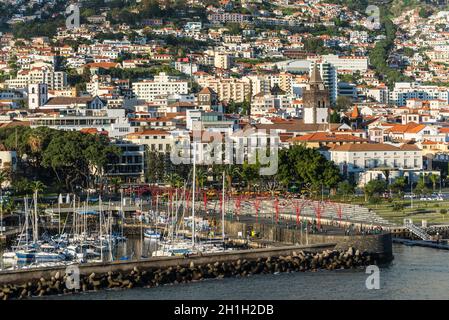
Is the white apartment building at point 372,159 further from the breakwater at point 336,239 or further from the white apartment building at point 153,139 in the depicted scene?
the breakwater at point 336,239

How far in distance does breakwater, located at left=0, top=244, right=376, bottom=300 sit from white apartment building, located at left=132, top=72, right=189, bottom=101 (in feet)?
201

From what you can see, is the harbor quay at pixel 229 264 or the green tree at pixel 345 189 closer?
the harbor quay at pixel 229 264

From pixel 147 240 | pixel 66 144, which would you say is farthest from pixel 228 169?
pixel 147 240

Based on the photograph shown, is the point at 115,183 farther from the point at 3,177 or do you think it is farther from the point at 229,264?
the point at 229,264

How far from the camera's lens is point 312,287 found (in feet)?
114

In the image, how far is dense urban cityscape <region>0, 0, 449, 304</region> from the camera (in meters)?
38.2

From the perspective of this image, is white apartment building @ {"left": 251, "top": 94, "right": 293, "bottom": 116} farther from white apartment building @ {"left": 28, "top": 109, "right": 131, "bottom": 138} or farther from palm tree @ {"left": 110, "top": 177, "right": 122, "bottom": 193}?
palm tree @ {"left": 110, "top": 177, "right": 122, "bottom": 193}

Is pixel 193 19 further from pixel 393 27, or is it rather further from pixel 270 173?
pixel 270 173

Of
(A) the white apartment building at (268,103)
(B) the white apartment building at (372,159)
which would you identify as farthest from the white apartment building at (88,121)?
(A) the white apartment building at (268,103)

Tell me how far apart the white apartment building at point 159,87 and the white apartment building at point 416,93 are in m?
19.0

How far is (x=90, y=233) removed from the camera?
1748 inches

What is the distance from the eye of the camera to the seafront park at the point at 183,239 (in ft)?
114

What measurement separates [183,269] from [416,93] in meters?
76.4

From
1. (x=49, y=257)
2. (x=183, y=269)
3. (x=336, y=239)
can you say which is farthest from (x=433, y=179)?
(x=183, y=269)
